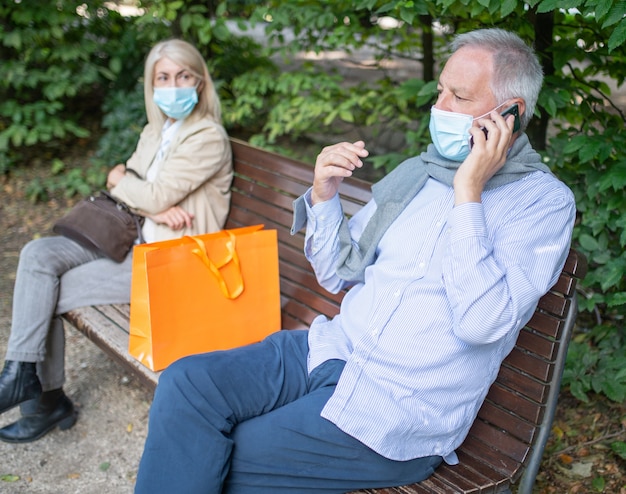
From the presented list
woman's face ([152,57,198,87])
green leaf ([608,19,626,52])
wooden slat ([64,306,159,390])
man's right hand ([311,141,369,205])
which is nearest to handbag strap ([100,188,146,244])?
wooden slat ([64,306,159,390])

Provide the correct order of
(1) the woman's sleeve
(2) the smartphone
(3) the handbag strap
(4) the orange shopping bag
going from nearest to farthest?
1. (2) the smartphone
2. (4) the orange shopping bag
3. (1) the woman's sleeve
4. (3) the handbag strap

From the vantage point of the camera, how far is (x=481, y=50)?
2.35 metres

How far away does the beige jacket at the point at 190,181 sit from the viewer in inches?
134

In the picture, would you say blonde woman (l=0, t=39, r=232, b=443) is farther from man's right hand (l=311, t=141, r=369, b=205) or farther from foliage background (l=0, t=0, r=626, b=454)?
man's right hand (l=311, t=141, r=369, b=205)

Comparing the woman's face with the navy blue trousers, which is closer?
the navy blue trousers

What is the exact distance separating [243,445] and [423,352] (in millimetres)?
594

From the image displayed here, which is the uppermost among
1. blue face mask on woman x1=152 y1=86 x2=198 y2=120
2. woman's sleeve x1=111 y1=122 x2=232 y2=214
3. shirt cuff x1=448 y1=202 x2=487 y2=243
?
shirt cuff x1=448 y1=202 x2=487 y2=243

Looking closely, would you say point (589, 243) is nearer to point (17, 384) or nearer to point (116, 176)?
point (116, 176)

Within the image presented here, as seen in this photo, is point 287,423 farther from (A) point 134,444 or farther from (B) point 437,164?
(A) point 134,444

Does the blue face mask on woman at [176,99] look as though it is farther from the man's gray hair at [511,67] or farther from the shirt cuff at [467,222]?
the shirt cuff at [467,222]

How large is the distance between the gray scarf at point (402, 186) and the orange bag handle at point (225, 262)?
0.49 metres

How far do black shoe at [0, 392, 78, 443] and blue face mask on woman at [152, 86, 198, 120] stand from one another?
137 cm

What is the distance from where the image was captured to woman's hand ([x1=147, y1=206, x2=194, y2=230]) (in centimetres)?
345

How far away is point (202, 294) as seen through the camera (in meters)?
2.93
